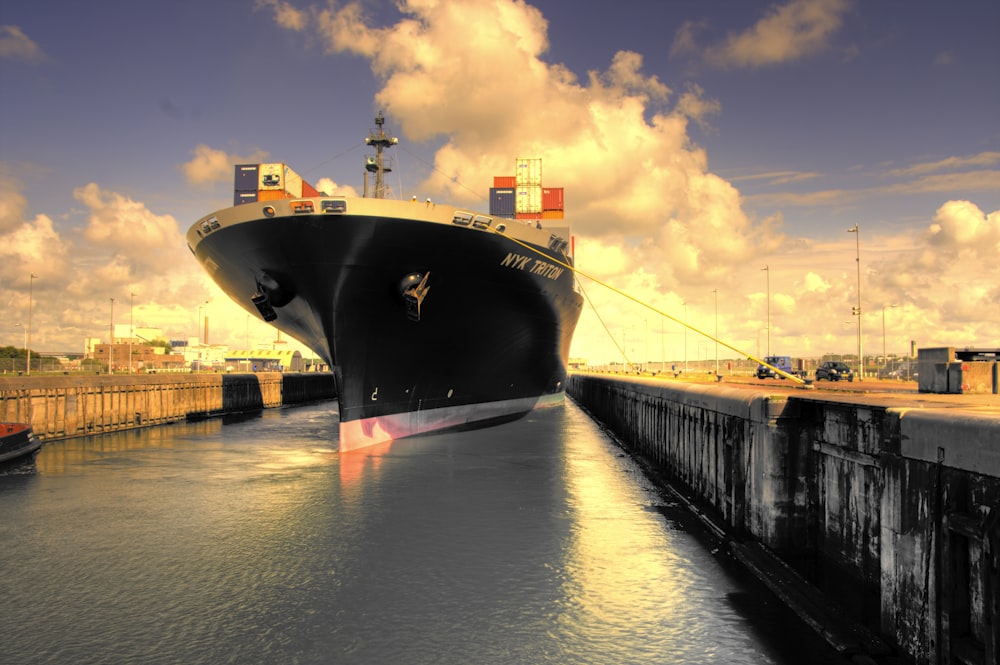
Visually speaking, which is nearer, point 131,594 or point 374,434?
point 131,594

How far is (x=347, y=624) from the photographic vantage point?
9.48 metres

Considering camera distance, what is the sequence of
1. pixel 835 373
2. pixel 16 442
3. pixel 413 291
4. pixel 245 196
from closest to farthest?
pixel 413 291
pixel 16 442
pixel 245 196
pixel 835 373

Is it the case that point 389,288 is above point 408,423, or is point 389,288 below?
above

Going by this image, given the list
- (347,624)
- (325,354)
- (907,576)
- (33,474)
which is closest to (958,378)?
(907,576)

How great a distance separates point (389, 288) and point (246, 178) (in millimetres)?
17549

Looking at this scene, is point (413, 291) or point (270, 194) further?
point (270, 194)

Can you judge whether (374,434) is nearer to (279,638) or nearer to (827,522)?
(279,638)

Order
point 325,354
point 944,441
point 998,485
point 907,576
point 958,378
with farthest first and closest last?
point 325,354 → point 958,378 → point 907,576 → point 944,441 → point 998,485

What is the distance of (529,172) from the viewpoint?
165 feet

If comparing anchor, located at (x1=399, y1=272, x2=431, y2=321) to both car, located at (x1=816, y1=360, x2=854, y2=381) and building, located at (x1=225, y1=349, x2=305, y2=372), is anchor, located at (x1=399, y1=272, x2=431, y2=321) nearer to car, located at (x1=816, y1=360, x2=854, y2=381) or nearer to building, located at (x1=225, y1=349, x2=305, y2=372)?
car, located at (x1=816, y1=360, x2=854, y2=381)

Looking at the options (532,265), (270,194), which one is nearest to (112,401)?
(270,194)

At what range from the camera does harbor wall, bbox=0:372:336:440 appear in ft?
95.9

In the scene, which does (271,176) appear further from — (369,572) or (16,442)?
(369,572)

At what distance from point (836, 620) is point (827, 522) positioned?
5.15 ft
